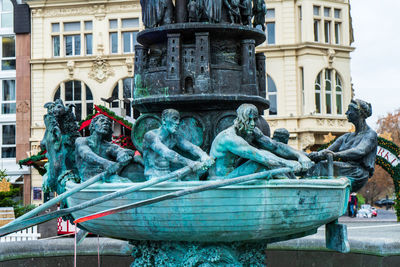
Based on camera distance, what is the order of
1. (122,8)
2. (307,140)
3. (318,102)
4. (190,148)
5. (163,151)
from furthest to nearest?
1. (122,8)
2. (318,102)
3. (307,140)
4. (190,148)
5. (163,151)

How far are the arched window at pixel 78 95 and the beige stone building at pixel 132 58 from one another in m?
0.06

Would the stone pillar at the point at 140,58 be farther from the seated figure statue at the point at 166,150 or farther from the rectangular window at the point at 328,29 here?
the rectangular window at the point at 328,29

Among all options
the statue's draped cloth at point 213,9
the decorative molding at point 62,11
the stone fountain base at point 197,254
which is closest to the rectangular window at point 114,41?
the decorative molding at point 62,11

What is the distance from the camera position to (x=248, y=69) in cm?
749

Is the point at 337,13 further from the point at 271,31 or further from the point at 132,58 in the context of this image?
the point at 132,58

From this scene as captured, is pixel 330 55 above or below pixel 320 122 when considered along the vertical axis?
above

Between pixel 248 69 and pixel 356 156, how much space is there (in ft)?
5.00

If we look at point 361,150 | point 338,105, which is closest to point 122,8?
point 338,105

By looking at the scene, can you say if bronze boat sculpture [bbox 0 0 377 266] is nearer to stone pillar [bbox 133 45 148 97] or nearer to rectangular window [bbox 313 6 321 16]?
stone pillar [bbox 133 45 148 97]

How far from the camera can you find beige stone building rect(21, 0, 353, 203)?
1471 inches

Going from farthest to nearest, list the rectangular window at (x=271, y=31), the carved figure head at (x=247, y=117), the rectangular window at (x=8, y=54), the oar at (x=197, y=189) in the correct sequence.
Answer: the rectangular window at (x=8, y=54) → the rectangular window at (x=271, y=31) → the carved figure head at (x=247, y=117) → the oar at (x=197, y=189)

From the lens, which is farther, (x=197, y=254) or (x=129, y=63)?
(x=129, y=63)

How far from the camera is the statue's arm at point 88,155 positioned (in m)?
6.77

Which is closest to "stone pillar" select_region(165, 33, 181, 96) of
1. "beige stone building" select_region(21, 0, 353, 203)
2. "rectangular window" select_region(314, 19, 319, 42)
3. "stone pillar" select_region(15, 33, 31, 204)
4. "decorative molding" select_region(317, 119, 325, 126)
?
"beige stone building" select_region(21, 0, 353, 203)
